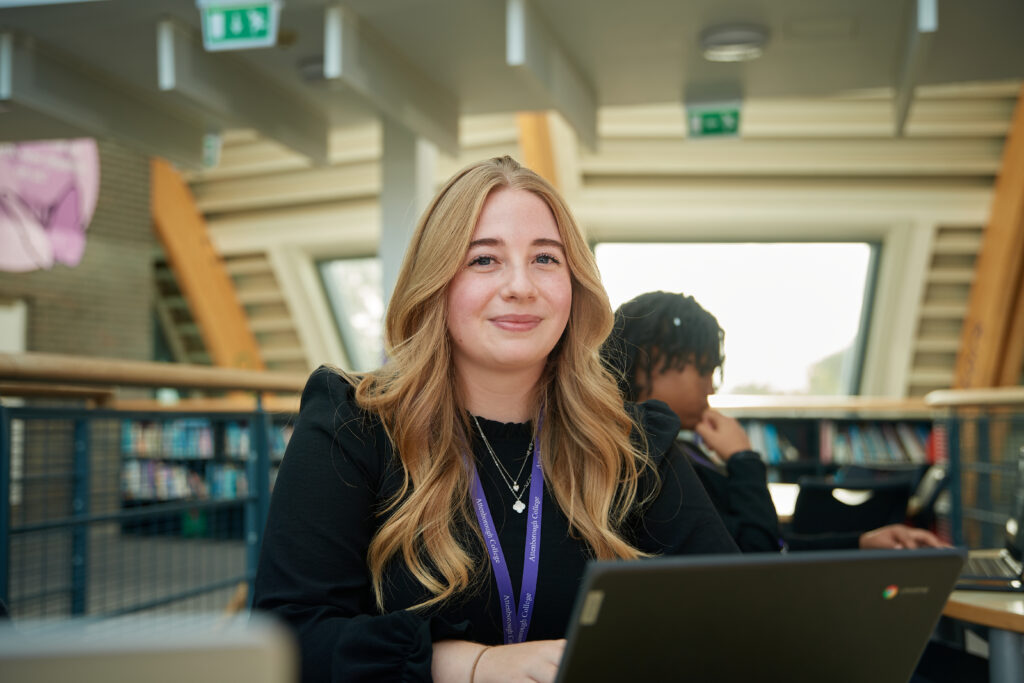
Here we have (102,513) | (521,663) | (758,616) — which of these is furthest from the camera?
(102,513)

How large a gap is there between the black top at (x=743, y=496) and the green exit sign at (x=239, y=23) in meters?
2.39

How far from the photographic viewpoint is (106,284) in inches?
323

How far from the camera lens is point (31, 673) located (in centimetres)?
43

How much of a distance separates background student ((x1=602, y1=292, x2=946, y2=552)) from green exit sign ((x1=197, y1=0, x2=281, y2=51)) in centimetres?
205

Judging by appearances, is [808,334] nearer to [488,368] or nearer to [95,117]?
[95,117]

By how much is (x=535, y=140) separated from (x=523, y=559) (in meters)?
5.83

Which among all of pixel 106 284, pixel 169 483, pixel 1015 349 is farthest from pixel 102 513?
pixel 1015 349

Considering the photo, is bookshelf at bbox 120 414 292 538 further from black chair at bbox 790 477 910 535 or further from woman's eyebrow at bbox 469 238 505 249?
black chair at bbox 790 477 910 535

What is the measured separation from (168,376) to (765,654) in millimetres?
2327

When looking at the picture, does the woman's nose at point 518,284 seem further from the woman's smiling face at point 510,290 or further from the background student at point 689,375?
the background student at point 689,375

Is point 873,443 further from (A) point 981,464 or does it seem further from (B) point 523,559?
(B) point 523,559

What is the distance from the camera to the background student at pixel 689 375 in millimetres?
2271

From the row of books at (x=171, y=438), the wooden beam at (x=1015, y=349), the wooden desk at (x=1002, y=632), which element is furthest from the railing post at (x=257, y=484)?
the wooden beam at (x=1015, y=349)

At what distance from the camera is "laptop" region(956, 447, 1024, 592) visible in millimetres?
1879
